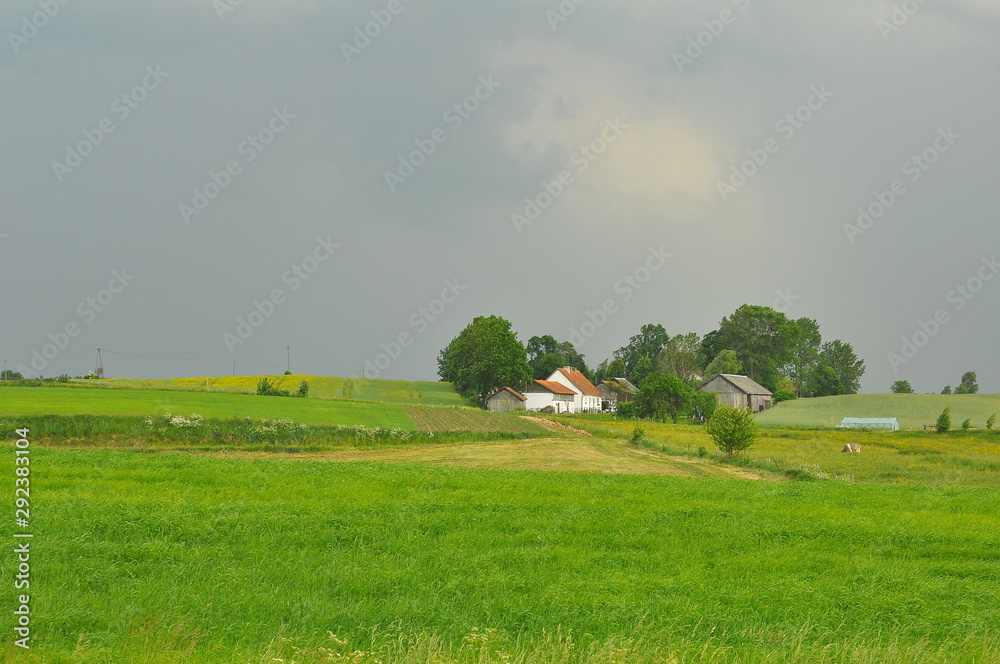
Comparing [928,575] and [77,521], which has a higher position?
[77,521]

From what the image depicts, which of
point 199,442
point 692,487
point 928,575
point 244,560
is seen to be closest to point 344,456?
point 199,442

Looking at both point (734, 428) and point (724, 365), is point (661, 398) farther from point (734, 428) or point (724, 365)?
point (734, 428)

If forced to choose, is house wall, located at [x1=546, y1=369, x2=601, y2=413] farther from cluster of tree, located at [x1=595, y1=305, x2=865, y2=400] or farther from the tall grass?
the tall grass

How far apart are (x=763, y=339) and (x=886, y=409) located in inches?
1660

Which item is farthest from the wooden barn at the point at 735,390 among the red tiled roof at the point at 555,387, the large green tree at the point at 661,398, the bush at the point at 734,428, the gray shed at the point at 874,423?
the bush at the point at 734,428

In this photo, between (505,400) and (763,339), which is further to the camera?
(763,339)

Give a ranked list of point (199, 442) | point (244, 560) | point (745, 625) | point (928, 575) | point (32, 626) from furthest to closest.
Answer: point (199, 442), point (928, 575), point (244, 560), point (745, 625), point (32, 626)

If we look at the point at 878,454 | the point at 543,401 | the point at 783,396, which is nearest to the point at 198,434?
the point at 878,454

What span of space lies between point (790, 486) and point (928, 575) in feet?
36.3

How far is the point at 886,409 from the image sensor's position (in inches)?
4173

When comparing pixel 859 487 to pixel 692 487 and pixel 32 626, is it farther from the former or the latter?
pixel 32 626

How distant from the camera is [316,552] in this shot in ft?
42.1

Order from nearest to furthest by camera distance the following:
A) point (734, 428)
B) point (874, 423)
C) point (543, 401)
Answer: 1. point (734, 428)
2. point (874, 423)
3. point (543, 401)

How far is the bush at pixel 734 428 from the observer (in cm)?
4116
